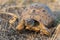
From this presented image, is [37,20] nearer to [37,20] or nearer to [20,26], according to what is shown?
[37,20]

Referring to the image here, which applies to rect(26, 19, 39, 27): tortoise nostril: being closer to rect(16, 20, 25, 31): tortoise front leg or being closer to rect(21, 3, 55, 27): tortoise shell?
rect(21, 3, 55, 27): tortoise shell

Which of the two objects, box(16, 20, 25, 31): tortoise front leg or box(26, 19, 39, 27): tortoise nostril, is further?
box(16, 20, 25, 31): tortoise front leg

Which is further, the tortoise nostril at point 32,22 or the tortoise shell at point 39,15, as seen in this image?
the tortoise shell at point 39,15

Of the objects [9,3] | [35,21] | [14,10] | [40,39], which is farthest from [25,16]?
[9,3]

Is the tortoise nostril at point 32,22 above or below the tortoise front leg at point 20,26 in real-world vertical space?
above

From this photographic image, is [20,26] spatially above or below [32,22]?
below

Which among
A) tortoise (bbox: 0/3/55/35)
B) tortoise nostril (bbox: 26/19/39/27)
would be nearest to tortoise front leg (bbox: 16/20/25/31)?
tortoise (bbox: 0/3/55/35)

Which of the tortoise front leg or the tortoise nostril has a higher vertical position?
the tortoise nostril

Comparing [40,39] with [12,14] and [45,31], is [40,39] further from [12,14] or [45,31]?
[12,14]

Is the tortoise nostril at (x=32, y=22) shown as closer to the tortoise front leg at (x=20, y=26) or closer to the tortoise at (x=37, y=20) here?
the tortoise at (x=37, y=20)

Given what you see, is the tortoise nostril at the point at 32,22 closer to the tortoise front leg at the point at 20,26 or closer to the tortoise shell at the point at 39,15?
the tortoise shell at the point at 39,15

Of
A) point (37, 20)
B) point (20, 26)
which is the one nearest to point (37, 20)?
point (37, 20)

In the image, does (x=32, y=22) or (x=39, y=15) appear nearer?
(x=32, y=22)

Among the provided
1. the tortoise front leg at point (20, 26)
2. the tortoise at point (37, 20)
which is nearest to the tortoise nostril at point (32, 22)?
the tortoise at point (37, 20)
